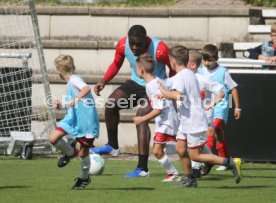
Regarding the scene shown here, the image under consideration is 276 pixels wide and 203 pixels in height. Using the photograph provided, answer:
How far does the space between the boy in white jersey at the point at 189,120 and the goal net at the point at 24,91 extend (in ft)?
14.9

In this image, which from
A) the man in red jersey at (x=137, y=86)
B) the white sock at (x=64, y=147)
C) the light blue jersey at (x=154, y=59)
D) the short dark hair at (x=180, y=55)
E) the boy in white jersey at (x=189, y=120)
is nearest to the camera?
the boy in white jersey at (x=189, y=120)

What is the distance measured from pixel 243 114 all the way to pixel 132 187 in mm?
4141

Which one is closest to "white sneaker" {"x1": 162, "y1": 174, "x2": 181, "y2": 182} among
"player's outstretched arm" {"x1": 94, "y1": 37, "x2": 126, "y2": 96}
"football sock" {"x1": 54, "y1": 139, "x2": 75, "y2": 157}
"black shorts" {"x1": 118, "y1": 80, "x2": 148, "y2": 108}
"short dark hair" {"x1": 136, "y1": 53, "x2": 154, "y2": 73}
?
"football sock" {"x1": 54, "y1": 139, "x2": 75, "y2": 157}

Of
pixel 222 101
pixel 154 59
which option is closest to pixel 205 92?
pixel 222 101

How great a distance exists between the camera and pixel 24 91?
15023 millimetres

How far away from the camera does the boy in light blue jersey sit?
33.4 ft

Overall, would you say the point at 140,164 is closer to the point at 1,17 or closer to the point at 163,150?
the point at 163,150

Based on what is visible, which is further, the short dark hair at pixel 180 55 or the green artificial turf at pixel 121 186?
the short dark hair at pixel 180 55

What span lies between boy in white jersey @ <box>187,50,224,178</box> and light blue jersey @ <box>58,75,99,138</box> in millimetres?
1532

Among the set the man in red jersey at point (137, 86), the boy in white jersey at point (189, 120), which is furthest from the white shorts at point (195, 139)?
the man in red jersey at point (137, 86)

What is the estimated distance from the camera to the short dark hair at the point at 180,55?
10453mm

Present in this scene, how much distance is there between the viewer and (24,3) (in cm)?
1612

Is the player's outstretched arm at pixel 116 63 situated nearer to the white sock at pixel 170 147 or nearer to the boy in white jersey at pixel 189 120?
the white sock at pixel 170 147

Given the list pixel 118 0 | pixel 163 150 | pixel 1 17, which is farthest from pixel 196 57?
pixel 118 0
